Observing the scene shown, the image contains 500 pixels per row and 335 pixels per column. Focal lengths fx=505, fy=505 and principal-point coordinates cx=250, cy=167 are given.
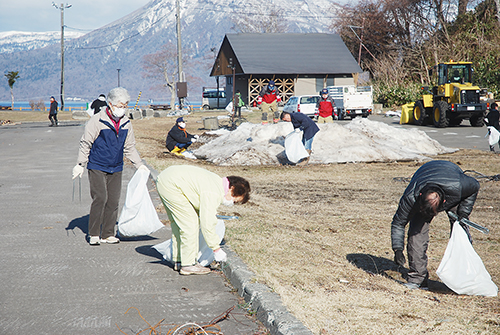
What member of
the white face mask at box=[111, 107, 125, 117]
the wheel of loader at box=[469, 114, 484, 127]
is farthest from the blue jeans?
the wheel of loader at box=[469, 114, 484, 127]

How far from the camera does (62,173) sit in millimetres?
11914

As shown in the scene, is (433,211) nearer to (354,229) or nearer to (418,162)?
(354,229)

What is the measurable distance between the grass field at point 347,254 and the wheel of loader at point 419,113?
559 inches

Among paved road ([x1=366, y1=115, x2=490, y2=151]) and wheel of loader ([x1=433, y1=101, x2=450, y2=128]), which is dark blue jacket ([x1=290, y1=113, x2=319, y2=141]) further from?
wheel of loader ([x1=433, y1=101, x2=450, y2=128])

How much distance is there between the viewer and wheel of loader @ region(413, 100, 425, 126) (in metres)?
25.8

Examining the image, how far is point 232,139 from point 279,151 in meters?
2.12

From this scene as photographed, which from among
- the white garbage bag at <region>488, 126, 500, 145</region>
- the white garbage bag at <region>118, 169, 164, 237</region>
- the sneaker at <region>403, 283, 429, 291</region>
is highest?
the white garbage bag at <region>488, 126, 500, 145</region>

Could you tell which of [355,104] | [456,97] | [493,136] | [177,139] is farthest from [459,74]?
[177,139]

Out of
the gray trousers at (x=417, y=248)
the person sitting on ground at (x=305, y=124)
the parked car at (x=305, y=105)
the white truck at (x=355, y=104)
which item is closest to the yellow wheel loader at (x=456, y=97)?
the white truck at (x=355, y=104)

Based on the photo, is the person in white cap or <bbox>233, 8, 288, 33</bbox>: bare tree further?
<bbox>233, 8, 288, 33</bbox>: bare tree

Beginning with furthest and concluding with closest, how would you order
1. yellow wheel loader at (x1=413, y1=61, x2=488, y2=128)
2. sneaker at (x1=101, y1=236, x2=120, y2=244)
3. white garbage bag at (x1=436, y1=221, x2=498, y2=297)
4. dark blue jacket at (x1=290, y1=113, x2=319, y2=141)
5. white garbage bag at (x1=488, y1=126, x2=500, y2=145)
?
yellow wheel loader at (x1=413, y1=61, x2=488, y2=128) → white garbage bag at (x1=488, y1=126, x2=500, y2=145) → dark blue jacket at (x1=290, y1=113, x2=319, y2=141) → sneaker at (x1=101, y1=236, x2=120, y2=244) → white garbage bag at (x1=436, y1=221, x2=498, y2=297)

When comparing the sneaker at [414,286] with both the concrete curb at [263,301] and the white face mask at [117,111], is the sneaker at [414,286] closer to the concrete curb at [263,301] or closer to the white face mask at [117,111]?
the concrete curb at [263,301]

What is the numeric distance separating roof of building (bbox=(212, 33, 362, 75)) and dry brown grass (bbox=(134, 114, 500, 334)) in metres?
34.5

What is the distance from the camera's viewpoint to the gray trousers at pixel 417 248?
196 inches
